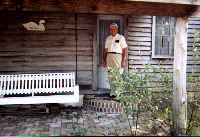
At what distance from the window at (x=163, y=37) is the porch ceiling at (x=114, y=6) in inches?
151

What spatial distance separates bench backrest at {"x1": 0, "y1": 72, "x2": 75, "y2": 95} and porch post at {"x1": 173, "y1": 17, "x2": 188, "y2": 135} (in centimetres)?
297

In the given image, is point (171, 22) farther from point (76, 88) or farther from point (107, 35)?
point (76, 88)

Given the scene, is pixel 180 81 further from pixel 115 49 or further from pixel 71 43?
pixel 71 43

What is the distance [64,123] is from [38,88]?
1434 mm

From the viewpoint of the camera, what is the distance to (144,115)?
7234 millimetres

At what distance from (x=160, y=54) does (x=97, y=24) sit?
2003 millimetres

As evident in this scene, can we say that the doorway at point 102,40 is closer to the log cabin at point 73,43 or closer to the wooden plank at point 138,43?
the log cabin at point 73,43

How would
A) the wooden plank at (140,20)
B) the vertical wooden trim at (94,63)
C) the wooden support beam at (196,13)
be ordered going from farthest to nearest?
the wooden plank at (140,20), the vertical wooden trim at (94,63), the wooden support beam at (196,13)

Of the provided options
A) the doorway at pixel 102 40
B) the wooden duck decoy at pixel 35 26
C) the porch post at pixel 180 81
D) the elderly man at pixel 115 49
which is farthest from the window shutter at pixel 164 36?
the porch post at pixel 180 81

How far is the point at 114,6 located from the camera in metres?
6.17

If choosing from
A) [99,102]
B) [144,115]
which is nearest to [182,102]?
[144,115]

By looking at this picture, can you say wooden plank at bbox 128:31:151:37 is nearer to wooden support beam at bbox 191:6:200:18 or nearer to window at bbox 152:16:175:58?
window at bbox 152:16:175:58

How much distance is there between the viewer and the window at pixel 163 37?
10.2m

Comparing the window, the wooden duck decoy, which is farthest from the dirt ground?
the window
